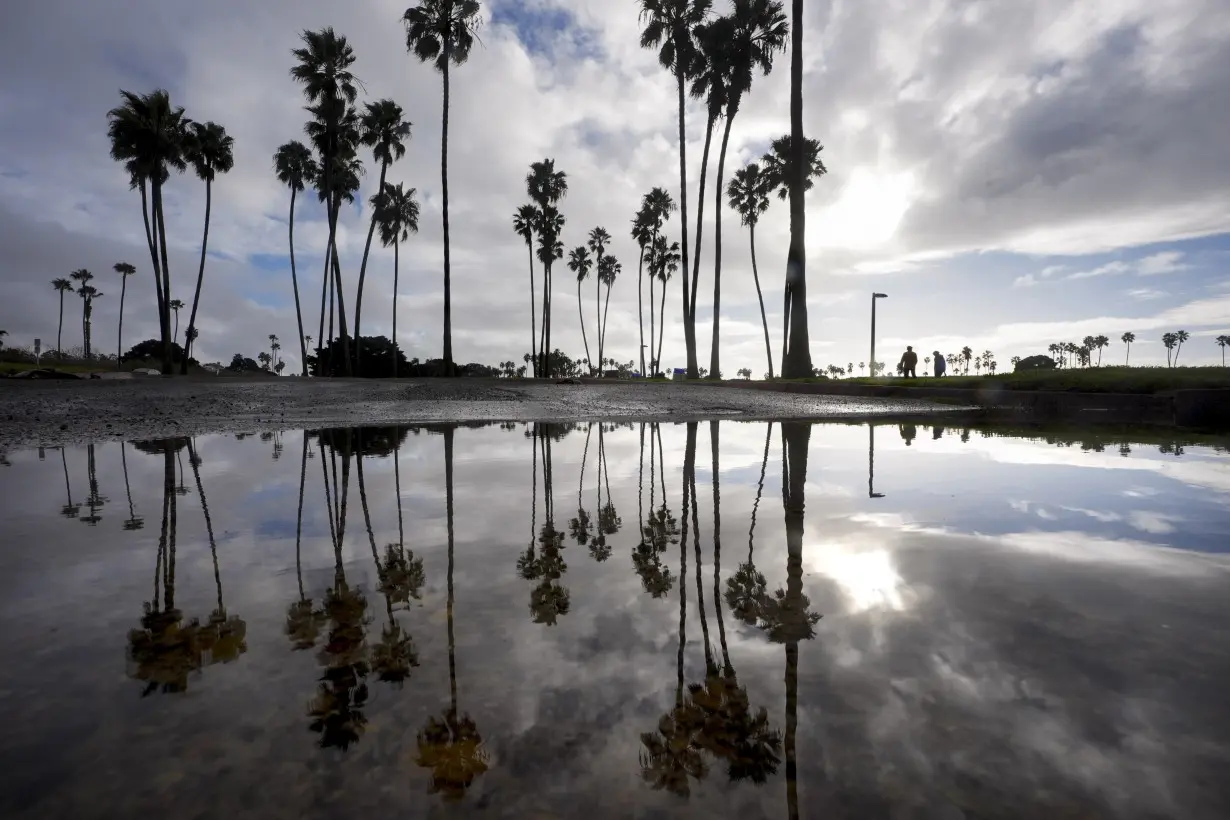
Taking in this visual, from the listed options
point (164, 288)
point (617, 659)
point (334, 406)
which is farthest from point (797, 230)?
point (164, 288)

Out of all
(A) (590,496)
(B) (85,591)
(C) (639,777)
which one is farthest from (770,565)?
(B) (85,591)

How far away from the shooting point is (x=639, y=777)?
1123 mm

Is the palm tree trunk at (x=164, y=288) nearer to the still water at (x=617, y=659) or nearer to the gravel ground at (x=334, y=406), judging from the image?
the gravel ground at (x=334, y=406)

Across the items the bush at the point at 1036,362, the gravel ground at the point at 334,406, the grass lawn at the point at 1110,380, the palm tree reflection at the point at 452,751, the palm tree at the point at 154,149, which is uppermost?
the palm tree at the point at 154,149

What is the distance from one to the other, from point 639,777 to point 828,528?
2.07m

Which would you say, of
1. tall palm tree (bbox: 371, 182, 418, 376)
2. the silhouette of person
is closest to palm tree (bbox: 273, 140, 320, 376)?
tall palm tree (bbox: 371, 182, 418, 376)

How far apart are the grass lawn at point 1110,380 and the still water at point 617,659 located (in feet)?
32.7

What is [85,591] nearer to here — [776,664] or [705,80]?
[776,664]

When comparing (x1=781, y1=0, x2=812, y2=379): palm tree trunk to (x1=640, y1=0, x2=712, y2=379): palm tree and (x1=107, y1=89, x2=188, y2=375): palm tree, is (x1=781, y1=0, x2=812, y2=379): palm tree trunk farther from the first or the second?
(x1=107, y1=89, x2=188, y2=375): palm tree

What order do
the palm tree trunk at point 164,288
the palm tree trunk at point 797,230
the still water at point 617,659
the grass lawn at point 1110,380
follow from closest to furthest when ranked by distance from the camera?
the still water at point 617,659 < the grass lawn at point 1110,380 < the palm tree trunk at point 797,230 < the palm tree trunk at point 164,288

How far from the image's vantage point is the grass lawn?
35.6 feet

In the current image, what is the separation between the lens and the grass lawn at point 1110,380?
35.6 feet

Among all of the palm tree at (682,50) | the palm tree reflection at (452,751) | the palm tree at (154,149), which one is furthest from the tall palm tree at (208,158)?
the palm tree reflection at (452,751)

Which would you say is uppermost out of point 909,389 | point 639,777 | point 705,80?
point 705,80
